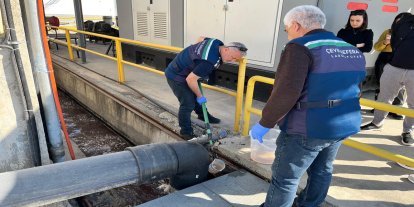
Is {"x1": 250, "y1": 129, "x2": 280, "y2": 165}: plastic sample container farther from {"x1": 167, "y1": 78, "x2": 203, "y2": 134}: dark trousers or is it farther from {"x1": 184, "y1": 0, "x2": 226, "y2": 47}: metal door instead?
{"x1": 184, "y1": 0, "x2": 226, "y2": 47}: metal door

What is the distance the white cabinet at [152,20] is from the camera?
667 cm

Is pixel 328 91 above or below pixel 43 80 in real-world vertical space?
above

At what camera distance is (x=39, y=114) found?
2652mm

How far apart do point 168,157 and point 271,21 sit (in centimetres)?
301

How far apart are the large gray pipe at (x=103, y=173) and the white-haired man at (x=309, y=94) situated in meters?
1.06

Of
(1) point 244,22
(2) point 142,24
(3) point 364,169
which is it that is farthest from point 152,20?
(3) point 364,169

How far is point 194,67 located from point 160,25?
4.24 m

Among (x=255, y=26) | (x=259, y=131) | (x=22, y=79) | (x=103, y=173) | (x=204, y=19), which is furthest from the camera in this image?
(x=204, y=19)

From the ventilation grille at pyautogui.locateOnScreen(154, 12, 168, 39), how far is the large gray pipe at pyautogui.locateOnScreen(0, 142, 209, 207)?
4.61m

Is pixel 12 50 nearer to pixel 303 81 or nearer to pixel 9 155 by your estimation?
pixel 9 155

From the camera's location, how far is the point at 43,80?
2.59m

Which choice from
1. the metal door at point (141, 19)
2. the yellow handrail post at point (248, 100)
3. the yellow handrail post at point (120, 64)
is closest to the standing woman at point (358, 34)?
the yellow handrail post at point (248, 100)

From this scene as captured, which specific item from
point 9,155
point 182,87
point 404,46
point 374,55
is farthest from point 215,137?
point 374,55

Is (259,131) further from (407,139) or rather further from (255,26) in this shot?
(255,26)
